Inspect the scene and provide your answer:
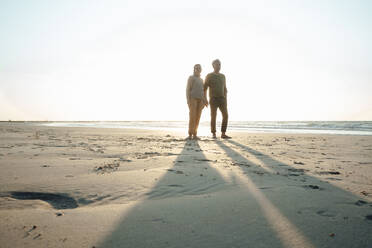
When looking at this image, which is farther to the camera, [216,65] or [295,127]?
[295,127]

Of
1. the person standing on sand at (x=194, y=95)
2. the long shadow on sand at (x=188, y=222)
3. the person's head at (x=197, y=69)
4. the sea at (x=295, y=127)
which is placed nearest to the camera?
the long shadow on sand at (x=188, y=222)

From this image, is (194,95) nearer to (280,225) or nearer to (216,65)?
(216,65)

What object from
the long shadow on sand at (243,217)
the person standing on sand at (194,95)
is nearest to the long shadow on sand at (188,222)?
the long shadow on sand at (243,217)

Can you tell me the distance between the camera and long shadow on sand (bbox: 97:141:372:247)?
0.91 meters

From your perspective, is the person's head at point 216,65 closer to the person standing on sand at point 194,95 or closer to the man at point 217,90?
the man at point 217,90

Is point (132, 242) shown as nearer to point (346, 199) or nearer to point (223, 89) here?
point (346, 199)

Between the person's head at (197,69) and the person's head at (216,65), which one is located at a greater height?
the person's head at (216,65)

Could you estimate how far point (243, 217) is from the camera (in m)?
1.12

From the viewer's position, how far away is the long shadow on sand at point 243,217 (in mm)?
915

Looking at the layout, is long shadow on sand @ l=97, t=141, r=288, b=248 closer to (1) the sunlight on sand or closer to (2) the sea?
(1) the sunlight on sand

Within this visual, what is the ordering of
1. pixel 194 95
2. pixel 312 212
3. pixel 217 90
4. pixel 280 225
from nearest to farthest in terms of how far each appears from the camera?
pixel 280 225 → pixel 312 212 → pixel 194 95 → pixel 217 90

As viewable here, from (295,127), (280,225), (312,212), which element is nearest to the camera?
(280,225)

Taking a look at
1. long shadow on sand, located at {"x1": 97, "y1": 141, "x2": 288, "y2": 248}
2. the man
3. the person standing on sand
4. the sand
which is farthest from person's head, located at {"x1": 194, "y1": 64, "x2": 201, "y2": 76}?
long shadow on sand, located at {"x1": 97, "y1": 141, "x2": 288, "y2": 248}

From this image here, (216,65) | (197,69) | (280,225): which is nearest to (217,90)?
(216,65)
